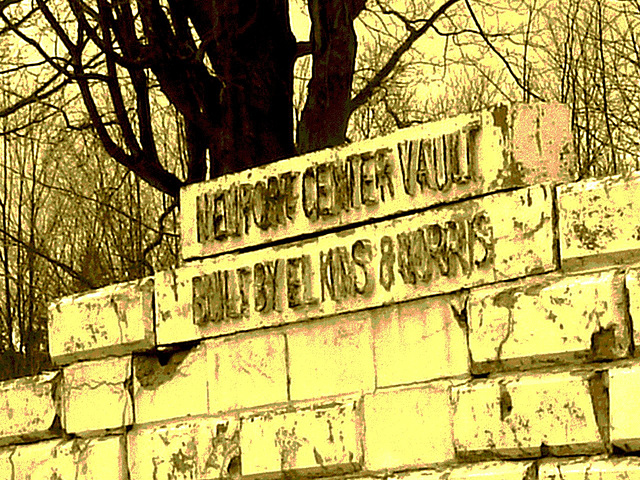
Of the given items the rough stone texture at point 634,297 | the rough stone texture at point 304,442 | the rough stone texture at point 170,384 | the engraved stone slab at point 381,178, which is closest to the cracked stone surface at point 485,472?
the rough stone texture at point 304,442

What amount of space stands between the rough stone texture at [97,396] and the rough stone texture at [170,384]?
69mm

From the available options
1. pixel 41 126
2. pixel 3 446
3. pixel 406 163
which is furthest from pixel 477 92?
pixel 406 163

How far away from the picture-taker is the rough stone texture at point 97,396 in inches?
271

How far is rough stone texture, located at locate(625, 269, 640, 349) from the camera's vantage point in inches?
202

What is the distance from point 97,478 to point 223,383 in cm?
83

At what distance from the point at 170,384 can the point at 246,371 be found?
0.44 meters

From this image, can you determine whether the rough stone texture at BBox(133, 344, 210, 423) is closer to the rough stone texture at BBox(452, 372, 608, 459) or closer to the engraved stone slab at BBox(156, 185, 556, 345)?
the engraved stone slab at BBox(156, 185, 556, 345)

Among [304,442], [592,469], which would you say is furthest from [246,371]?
[592,469]

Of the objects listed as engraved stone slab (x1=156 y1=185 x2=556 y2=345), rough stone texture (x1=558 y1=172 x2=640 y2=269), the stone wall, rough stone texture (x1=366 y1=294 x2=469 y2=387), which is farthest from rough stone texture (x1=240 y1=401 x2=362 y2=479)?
rough stone texture (x1=558 y1=172 x2=640 y2=269)

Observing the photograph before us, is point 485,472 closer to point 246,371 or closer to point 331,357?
point 331,357

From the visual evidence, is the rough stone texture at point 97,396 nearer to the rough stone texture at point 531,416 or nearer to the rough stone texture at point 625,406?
the rough stone texture at point 531,416

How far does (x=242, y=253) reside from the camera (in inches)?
252

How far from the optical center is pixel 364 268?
595cm

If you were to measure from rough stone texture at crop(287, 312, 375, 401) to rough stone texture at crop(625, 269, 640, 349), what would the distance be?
42.6 inches
